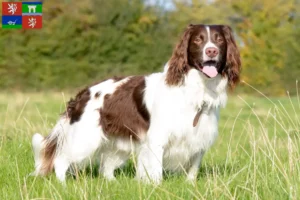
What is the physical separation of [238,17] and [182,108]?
3334 cm

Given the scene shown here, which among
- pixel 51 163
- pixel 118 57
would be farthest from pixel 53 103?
pixel 51 163

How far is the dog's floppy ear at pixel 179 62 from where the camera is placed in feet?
18.8

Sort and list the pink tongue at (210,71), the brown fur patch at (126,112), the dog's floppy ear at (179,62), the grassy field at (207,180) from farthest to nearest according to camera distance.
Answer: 1. the brown fur patch at (126,112)
2. the dog's floppy ear at (179,62)
3. the pink tongue at (210,71)
4. the grassy field at (207,180)

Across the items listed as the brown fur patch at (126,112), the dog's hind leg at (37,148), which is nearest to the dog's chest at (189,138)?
the brown fur patch at (126,112)

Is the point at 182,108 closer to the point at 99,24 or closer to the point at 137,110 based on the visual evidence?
the point at 137,110

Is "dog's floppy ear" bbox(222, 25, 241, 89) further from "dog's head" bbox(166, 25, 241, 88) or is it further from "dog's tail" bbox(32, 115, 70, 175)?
"dog's tail" bbox(32, 115, 70, 175)

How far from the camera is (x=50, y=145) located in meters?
6.73

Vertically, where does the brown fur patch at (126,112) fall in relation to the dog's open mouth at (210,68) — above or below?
below

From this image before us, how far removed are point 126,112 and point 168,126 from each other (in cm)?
61

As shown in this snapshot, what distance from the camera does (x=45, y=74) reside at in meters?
30.4

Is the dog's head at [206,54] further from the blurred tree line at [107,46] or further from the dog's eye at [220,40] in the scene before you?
the blurred tree line at [107,46]

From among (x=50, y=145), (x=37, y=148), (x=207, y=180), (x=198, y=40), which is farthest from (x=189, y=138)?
(x=37, y=148)

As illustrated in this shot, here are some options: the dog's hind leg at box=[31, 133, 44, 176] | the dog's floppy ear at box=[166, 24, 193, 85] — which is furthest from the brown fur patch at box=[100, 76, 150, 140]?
the dog's hind leg at box=[31, 133, 44, 176]

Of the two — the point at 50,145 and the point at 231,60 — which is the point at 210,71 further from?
the point at 50,145
